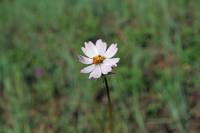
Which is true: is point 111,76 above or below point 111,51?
above

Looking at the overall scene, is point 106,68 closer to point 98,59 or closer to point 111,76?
point 98,59

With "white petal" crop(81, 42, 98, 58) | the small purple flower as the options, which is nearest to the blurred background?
the small purple flower

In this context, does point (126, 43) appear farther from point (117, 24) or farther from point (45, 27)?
point (45, 27)

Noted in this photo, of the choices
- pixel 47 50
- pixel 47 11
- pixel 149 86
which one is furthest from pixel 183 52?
pixel 47 11

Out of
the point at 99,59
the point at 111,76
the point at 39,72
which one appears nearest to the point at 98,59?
the point at 99,59

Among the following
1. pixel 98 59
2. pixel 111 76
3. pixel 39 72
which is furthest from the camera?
pixel 39 72

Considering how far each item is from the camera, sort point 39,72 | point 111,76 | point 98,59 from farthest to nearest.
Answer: point 39,72 < point 111,76 < point 98,59

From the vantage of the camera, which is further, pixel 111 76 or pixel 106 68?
pixel 111 76
